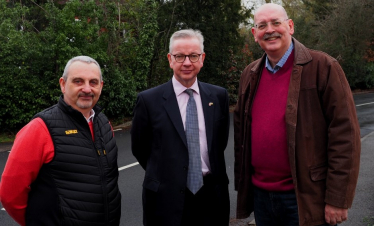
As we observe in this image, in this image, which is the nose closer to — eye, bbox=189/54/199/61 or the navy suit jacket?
the navy suit jacket

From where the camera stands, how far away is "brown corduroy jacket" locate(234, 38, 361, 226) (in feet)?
8.22

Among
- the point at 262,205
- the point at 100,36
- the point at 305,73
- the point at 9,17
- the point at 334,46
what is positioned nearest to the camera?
the point at 305,73

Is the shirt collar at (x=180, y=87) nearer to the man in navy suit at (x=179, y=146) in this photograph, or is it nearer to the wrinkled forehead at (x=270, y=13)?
the man in navy suit at (x=179, y=146)

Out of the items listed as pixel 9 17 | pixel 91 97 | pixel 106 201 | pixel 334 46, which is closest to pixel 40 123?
pixel 91 97

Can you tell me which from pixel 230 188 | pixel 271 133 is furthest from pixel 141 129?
pixel 230 188

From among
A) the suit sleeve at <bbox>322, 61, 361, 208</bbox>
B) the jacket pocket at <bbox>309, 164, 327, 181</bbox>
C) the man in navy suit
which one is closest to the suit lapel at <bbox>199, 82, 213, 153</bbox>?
the man in navy suit

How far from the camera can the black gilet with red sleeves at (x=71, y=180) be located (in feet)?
8.16

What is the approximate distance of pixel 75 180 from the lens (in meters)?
2.53

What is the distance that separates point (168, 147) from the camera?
2984 mm

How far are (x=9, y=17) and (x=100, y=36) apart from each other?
3.05 metres

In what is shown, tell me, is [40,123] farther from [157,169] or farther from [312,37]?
[312,37]

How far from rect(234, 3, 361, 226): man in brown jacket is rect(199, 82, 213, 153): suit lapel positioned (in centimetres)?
28

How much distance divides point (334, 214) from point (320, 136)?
0.54m

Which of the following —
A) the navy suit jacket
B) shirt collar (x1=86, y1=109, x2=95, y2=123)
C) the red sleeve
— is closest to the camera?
the red sleeve
